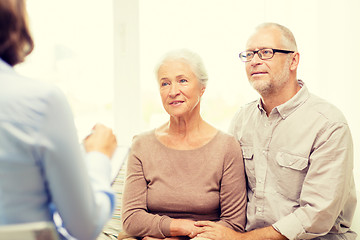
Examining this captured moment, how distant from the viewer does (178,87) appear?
71.6 inches

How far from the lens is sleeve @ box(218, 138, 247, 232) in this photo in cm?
175

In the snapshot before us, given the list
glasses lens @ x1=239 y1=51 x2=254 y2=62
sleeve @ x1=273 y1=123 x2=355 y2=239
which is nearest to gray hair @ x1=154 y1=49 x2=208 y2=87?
glasses lens @ x1=239 y1=51 x2=254 y2=62

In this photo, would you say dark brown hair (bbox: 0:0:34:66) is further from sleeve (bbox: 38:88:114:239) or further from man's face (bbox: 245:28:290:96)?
man's face (bbox: 245:28:290:96)

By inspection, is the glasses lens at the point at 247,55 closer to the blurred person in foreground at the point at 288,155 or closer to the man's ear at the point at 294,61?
the blurred person in foreground at the point at 288,155

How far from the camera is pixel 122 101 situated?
8.96 feet

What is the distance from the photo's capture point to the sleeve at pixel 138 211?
169 cm

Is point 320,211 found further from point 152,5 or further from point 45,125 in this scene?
point 152,5

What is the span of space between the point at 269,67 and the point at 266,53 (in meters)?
0.07

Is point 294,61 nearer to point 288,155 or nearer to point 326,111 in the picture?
point 326,111

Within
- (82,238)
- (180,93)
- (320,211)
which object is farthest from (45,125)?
(320,211)

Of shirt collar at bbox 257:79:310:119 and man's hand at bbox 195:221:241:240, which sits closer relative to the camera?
man's hand at bbox 195:221:241:240

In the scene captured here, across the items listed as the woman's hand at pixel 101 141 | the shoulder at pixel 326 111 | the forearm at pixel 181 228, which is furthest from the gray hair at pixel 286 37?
the woman's hand at pixel 101 141

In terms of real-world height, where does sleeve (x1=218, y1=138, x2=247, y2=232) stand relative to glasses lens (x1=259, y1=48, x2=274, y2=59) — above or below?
below

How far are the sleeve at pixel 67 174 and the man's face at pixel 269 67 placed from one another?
1.16 m
